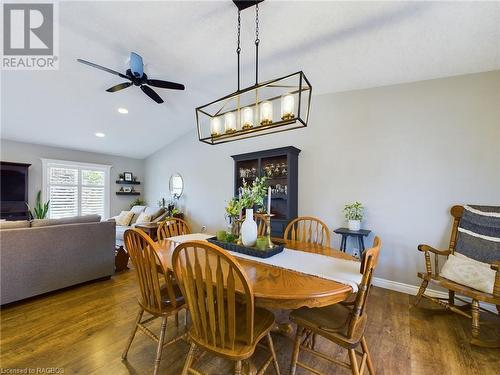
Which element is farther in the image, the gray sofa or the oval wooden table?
the gray sofa

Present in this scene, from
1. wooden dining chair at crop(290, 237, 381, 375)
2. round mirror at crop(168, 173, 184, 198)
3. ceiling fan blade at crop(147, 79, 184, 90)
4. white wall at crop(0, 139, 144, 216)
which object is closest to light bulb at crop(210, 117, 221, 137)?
ceiling fan blade at crop(147, 79, 184, 90)

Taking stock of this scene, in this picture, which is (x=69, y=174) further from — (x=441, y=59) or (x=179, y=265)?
(x=441, y=59)

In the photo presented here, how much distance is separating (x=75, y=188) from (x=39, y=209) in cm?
87

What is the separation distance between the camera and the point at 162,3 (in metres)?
2.02

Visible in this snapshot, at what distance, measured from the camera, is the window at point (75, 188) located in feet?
16.3

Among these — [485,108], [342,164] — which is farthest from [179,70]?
[485,108]

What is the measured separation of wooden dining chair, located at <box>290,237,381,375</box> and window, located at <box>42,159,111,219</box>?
5835 millimetres

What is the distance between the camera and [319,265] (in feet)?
5.27

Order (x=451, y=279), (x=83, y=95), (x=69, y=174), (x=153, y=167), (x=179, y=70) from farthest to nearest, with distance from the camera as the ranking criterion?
(x=153, y=167) → (x=69, y=174) → (x=83, y=95) → (x=179, y=70) → (x=451, y=279)

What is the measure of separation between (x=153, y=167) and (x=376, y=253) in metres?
6.09

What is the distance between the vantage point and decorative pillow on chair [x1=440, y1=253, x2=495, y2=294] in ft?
6.45

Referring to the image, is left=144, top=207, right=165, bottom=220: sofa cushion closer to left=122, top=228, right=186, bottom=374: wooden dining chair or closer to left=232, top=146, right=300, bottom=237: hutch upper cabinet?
left=232, top=146, right=300, bottom=237: hutch upper cabinet

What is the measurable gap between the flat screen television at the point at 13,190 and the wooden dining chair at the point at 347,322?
571 centimetres

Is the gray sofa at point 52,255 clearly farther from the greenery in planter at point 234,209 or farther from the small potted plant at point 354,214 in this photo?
the small potted plant at point 354,214
